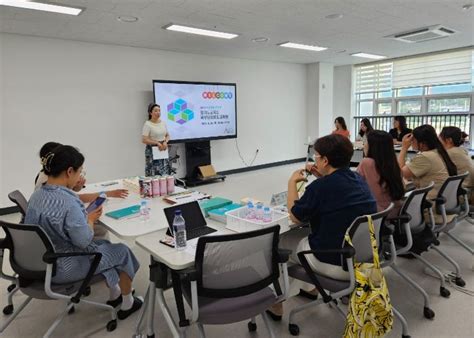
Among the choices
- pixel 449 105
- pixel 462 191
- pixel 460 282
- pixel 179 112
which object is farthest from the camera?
pixel 449 105

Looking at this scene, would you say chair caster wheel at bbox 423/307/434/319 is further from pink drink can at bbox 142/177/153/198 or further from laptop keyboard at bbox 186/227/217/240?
pink drink can at bbox 142/177/153/198

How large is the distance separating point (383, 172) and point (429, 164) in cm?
72

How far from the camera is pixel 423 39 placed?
18.5 feet

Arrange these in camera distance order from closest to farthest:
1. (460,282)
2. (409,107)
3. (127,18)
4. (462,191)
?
(460,282) → (462,191) → (127,18) → (409,107)

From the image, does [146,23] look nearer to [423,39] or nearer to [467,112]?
[423,39]

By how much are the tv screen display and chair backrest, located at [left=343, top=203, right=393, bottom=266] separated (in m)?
4.60

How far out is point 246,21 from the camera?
14.2 feet

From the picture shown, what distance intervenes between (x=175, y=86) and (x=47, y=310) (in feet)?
14.3

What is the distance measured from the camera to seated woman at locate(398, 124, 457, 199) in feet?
9.14

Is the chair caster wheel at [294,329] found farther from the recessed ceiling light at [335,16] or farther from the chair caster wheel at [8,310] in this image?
the recessed ceiling light at [335,16]

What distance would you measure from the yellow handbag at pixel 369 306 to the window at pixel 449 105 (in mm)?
7075

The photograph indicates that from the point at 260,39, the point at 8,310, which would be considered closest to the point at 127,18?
the point at 260,39

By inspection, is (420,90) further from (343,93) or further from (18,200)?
(18,200)

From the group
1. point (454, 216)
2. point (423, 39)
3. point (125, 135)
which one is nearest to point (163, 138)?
point (125, 135)
